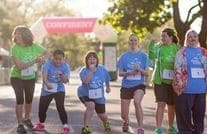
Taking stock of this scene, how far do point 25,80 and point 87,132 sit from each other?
Answer: 1528 mm

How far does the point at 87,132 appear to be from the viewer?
11.2 m

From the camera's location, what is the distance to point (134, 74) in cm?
1128

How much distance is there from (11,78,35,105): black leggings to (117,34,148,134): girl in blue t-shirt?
5.45 feet

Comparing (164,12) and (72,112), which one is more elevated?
(164,12)

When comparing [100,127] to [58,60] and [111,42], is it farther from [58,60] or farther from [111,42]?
[111,42]

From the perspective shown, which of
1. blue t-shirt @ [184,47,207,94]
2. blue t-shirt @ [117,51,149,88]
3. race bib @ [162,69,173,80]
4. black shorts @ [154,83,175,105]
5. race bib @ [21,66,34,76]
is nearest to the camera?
blue t-shirt @ [184,47,207,94]

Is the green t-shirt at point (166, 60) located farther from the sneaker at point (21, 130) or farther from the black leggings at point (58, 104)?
the sneaker at point (21, 130)

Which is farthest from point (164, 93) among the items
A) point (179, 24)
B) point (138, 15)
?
point (138, 15)

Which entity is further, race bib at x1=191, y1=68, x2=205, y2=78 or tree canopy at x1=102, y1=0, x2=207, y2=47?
tree canopy at x1=102, y1=0, x2=207, y2=47

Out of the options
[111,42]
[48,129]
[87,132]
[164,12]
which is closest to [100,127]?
[48,129]

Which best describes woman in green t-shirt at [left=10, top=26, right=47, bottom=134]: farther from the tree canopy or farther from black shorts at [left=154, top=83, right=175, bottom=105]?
the tree canopy

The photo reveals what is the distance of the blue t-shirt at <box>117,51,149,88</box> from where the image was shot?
11.4 m

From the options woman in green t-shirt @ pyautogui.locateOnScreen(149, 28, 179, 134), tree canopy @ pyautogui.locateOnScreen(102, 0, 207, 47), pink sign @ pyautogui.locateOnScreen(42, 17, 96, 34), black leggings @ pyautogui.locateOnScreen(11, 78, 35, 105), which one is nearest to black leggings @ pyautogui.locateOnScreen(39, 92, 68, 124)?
black leggings @ pyautogui.locateOnScreen(11, 78, 35, 105)

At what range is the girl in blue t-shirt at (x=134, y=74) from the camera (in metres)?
11.3
